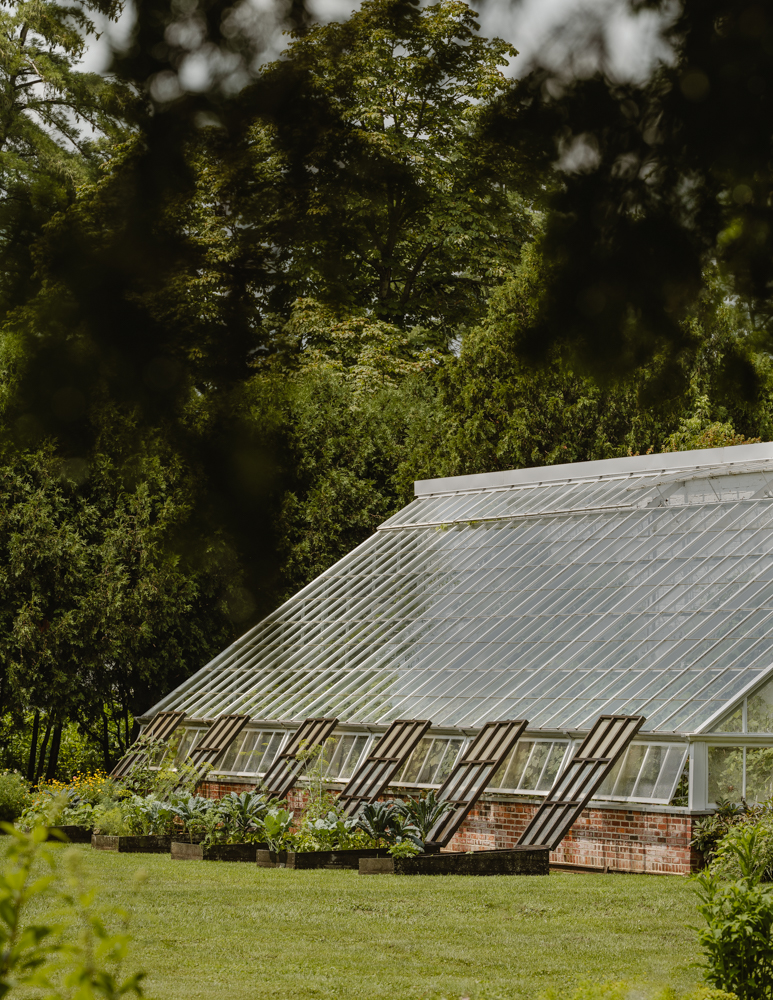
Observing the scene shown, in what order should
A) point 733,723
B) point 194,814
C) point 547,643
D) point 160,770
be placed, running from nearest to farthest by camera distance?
1. point 733,723
2. point 194,814
3. point 547,643
4. point 160,770

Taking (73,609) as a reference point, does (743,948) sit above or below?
below

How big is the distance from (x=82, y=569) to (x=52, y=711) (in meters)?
2.89

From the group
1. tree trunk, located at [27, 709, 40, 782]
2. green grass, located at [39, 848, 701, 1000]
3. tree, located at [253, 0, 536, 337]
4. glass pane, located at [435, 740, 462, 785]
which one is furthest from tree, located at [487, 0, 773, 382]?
tree trunk, located at [27, 709, 40, 782]

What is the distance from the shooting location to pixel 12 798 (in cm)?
1791

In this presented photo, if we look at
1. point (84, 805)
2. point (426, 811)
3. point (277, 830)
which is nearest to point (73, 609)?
point (84, 805)

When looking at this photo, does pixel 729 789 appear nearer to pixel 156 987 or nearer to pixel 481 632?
pixel 481 632

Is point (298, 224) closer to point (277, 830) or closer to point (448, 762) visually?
point (277, 830)

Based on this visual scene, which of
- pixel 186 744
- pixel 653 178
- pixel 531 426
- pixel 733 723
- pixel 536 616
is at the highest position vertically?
pixel 531 426

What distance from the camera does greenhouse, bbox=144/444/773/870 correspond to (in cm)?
1299

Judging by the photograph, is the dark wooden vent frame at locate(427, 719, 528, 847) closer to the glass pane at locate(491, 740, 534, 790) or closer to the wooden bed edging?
the glass pane at locate(491, 740, 534, 790)

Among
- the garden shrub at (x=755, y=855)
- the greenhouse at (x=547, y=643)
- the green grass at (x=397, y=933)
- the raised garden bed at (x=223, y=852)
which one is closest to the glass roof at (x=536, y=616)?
the greenhouse at (x=547, y=643)

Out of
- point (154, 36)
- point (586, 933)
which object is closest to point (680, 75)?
point (154, 36)

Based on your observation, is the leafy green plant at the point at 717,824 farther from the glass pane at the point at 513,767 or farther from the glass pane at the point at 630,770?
the glass pane at the point at 513,767

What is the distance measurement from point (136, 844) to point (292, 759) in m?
2.36
